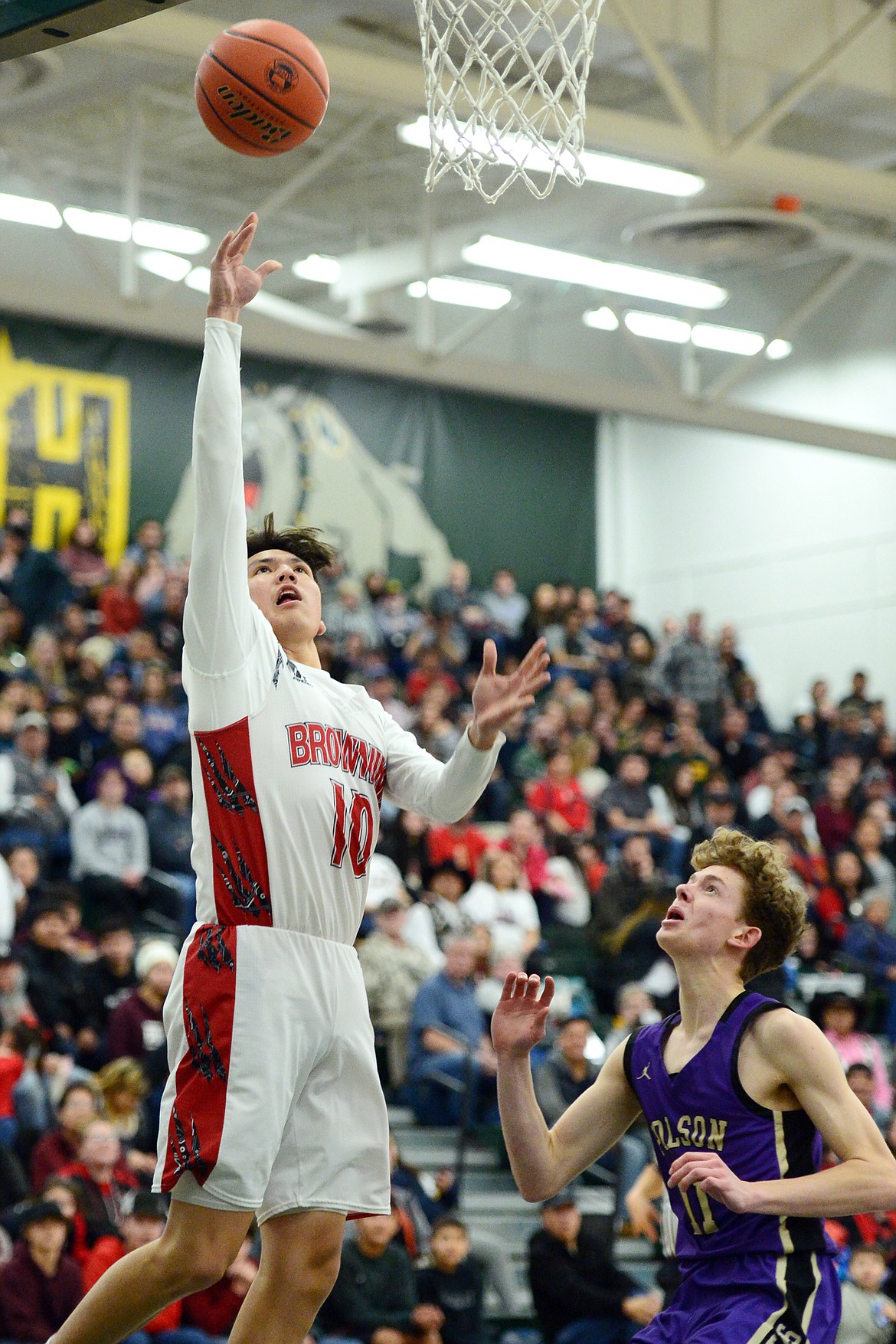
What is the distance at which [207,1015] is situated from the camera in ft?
12.8

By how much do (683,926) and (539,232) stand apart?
12392mm

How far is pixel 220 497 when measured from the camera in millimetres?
3887

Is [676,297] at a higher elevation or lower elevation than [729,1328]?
higher

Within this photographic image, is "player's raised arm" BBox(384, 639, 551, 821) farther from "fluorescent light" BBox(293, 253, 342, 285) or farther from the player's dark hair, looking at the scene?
"fluorescent light" BBox(293, 253, 342, 285)

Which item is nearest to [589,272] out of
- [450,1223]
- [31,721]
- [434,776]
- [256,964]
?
[31,721]

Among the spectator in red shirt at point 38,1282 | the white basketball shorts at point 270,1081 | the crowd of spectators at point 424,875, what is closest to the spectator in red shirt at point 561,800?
Answer: the crowd of spectators at point 424,875

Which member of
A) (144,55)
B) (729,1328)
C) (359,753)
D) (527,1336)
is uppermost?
(144,55)

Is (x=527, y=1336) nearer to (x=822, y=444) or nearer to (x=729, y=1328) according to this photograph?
(x=729, y=1328)

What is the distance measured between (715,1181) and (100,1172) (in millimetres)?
5397

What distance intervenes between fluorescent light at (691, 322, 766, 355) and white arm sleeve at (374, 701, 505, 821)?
59.4 feet

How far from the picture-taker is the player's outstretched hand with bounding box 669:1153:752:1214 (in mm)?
3568

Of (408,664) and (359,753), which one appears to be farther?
(408,664)

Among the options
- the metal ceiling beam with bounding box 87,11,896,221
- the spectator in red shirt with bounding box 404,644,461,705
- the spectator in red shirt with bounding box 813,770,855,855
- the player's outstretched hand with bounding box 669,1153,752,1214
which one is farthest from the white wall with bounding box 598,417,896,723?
the player's outstretched hand with bounding box 669,1153,752,1214

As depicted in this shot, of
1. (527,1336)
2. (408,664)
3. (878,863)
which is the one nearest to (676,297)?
(408,664)
